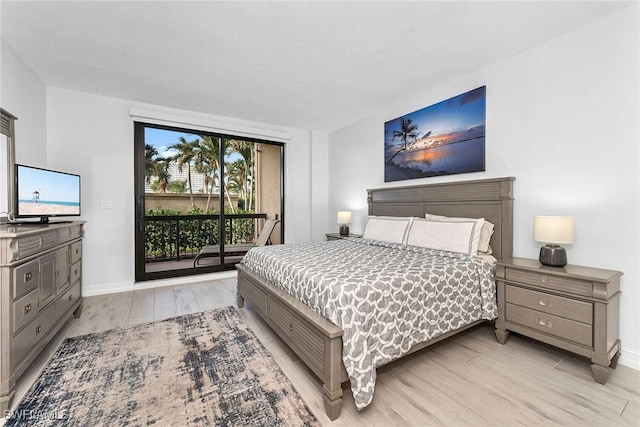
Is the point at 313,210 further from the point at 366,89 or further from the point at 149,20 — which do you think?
the point at 149,20

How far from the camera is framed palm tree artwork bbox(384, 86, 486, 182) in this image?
9.84 ft

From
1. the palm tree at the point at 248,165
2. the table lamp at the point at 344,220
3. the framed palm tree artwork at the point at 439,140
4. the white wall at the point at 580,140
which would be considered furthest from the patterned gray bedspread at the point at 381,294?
the palm tree at the point at 248,165

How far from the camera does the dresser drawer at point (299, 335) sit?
66.5 inches

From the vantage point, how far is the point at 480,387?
5.84ft

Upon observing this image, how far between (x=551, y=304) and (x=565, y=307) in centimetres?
8

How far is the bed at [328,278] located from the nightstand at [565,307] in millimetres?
320

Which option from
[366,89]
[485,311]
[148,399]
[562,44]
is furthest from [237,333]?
[562,44]

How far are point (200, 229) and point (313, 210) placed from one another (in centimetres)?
222

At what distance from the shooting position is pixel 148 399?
1.66 metres

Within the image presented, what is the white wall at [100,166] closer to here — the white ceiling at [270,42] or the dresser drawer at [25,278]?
the white ceiling at [270,42]

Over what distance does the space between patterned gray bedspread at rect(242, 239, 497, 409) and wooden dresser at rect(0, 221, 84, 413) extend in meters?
1.63

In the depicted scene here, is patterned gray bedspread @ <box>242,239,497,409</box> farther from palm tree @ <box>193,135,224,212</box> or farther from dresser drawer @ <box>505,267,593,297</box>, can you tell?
palm tree @ <box>193,135,224,212</box>

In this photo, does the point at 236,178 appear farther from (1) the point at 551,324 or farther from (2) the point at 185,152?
(1) the point at 551,324

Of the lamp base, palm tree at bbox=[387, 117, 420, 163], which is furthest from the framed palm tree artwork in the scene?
the lamp base
